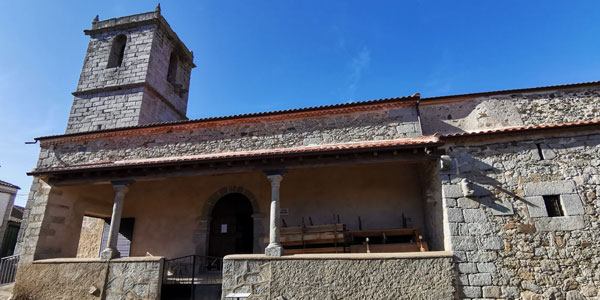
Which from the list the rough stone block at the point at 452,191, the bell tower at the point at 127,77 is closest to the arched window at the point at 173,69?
the bell tower at the point at 127,77

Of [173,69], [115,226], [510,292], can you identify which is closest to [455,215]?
[510,292]

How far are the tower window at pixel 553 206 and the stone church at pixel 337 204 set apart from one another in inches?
1.0

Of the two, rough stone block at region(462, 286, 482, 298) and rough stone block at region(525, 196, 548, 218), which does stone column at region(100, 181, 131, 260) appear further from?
rough stone block at region(525, 196, 548, 218)

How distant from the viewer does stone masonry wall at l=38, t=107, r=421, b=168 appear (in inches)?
307

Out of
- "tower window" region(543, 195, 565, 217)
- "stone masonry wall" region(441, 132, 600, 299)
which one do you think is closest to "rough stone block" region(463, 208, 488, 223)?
"stone masonry wall" region(441, 132, 600, 299)

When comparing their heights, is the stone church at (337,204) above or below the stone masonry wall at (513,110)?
below

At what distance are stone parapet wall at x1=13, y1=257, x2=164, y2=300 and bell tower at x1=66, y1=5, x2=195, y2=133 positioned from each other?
6085 millimetres

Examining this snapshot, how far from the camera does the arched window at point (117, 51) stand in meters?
13.0

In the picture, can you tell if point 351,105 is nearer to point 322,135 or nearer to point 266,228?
point 322,135

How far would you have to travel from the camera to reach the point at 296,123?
8281mm

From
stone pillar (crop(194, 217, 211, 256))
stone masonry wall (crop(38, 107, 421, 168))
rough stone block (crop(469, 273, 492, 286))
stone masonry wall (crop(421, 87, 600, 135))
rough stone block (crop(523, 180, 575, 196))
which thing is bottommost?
rough stone block (crop(469, 273, 492, 286))

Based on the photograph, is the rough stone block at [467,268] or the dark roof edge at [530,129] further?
the dark roof edge at [530,129]

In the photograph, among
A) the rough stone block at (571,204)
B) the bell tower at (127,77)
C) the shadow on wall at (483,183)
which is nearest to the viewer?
the rough stone block at (571,204)

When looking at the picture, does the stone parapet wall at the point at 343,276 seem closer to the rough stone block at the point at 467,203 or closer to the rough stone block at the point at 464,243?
the rough stone block at the point at 464,243
